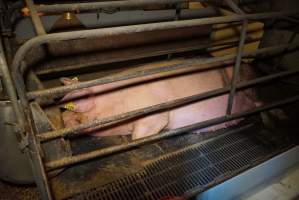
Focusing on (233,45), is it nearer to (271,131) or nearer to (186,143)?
(271,131)

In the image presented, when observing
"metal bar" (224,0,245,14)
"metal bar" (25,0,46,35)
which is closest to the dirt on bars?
"metal bar" (25,0,46,35)

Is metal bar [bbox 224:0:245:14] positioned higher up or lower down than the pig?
higher up

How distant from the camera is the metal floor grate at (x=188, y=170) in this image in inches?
79.0

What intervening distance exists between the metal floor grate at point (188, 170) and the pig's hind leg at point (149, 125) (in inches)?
10.2

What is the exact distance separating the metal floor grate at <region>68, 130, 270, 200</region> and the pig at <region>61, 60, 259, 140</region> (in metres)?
0.26

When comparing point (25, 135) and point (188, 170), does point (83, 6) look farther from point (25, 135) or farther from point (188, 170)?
point (188, 170)

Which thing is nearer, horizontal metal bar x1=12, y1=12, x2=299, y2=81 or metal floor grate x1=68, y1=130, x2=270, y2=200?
horizontal metal bar x1=12, y1=12, x2=299, y2=81

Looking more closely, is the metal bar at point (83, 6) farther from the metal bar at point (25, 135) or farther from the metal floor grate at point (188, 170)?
the metal floor grate at point (188, 170)

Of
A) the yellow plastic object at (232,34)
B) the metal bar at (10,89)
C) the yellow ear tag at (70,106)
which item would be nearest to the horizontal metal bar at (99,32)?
the metal bar at (10,89)

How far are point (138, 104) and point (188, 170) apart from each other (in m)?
0.73

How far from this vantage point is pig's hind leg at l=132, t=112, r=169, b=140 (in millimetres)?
2375

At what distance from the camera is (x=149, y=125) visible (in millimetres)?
2393

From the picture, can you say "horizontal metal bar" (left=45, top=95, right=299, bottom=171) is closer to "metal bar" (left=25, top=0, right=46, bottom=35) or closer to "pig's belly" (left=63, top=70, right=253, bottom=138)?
"pig's belly" (left=63, top=70, right=253, bottom=138)

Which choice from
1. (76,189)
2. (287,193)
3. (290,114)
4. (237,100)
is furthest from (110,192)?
(290,114)
